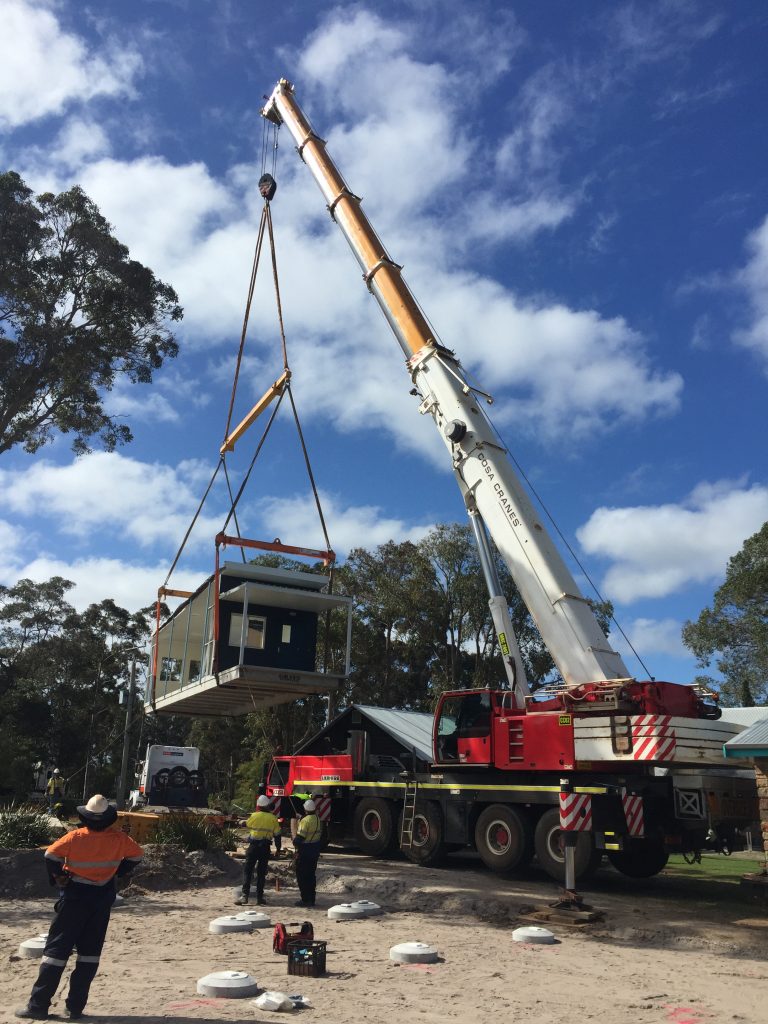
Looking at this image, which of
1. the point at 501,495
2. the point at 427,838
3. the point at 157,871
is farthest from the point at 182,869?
the point at 501,495

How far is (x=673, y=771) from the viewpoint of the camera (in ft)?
41.3

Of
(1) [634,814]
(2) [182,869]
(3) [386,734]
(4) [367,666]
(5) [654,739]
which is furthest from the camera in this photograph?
(4) [367,666]

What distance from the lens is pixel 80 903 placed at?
226 inches

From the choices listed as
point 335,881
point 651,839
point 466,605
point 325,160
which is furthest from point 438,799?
point 466,605

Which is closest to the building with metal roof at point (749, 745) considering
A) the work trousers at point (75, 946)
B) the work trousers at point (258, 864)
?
the work trousers at point (258, 864)

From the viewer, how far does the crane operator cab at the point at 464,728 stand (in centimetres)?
1429

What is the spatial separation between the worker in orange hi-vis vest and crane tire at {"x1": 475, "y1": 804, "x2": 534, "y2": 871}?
8.90 meters

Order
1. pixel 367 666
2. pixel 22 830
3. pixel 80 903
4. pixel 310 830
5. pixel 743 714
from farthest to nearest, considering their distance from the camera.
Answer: pixel 367 666 < pixel 743 714 < pixel 22 830 < pixel 310 830 < pixel 80 903

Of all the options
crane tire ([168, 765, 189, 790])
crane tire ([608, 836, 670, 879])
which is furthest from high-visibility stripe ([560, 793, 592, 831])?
crane tire ([168, 765, 189, 790])

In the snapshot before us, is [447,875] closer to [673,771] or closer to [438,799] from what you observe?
[438,799]

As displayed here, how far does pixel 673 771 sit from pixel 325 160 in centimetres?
1445

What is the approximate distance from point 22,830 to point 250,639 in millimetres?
5468

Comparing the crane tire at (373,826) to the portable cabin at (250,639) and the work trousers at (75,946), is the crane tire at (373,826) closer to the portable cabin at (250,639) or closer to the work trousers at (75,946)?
the portable cabin at (250,639)

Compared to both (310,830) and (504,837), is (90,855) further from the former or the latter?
(504,837)
